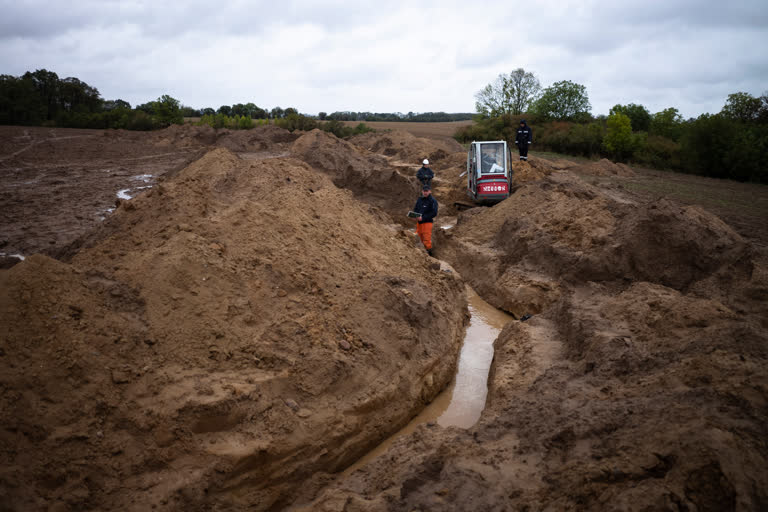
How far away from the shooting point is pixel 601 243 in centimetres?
821

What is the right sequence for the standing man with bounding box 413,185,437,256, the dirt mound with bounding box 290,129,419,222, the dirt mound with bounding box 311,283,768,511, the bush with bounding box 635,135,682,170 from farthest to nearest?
1. the bush with bounding box 635,135,682,170
2. the dirt mound with bounding box 290,129,419,222
3. the standing man with bounding box 413,185,437,256
4. the dirt mound with bounding box 311,283,768,511

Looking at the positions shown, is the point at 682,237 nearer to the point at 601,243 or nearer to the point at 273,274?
the point at 601,243

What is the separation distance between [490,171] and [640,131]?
78.5 feet

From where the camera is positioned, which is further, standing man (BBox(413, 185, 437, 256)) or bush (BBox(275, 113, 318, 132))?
bush (BBox(275, 113, 318, 132))

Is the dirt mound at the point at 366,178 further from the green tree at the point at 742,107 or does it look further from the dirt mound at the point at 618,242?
the green tree at the point at 742,107

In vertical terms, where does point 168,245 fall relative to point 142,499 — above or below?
above

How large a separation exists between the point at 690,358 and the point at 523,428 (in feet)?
5.64

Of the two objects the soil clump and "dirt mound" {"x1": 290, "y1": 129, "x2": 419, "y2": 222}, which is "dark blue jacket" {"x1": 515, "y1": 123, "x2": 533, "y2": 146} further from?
the soil clump

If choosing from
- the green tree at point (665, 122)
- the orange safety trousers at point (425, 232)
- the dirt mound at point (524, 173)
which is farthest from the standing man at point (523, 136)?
the green tree at point (665, 122)

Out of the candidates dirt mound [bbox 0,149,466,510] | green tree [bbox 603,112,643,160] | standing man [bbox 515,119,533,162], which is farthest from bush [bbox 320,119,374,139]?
dirt mound [bbox 0,149,466,510]

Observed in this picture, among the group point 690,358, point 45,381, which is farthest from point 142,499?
point 690,358

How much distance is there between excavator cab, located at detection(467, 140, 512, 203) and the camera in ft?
43.3

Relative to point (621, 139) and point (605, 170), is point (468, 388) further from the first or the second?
point (621, 139)

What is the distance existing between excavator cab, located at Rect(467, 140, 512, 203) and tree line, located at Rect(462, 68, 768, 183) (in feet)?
40.3
